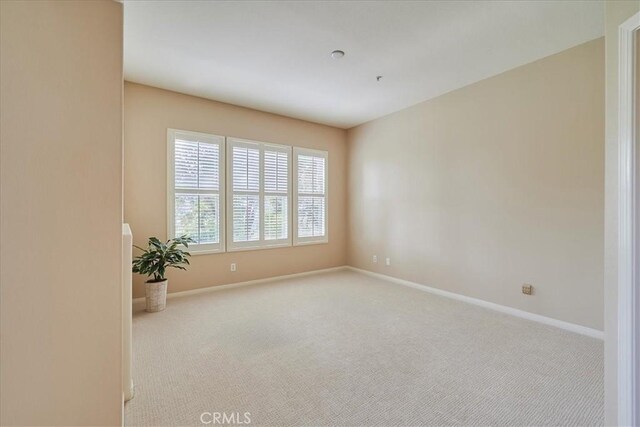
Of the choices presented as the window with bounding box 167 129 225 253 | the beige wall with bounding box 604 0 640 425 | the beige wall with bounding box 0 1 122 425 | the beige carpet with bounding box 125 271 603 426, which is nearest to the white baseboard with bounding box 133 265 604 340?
the beige carpet with bounding box 125 271 603 426

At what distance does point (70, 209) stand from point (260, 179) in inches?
138

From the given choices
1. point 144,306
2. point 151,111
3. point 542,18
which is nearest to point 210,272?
point 144,306

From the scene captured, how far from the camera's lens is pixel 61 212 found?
1229 millimetres

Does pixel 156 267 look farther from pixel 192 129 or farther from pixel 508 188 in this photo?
pixel 508 188

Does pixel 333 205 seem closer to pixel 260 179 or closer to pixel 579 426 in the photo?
pixel 260 179

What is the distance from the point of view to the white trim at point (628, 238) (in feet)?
4.29

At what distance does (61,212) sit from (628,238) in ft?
8.45

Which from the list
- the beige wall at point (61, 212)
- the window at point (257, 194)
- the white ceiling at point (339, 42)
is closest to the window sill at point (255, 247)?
the window at point (257, 194)

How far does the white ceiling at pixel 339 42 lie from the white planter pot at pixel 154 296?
2.60 m

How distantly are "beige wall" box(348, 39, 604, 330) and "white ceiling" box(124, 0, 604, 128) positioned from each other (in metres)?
0.37

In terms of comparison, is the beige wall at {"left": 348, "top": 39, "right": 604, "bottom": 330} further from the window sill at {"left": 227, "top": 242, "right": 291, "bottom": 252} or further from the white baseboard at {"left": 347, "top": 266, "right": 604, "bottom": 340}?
the window sill at {"left": 227, "top": 242, "right": 291, "bottom": 252}

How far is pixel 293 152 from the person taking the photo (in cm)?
510

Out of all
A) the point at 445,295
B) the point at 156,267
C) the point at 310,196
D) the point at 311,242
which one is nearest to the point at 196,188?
the point at 156,267

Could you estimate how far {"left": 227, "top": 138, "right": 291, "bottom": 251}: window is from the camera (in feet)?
14.6
